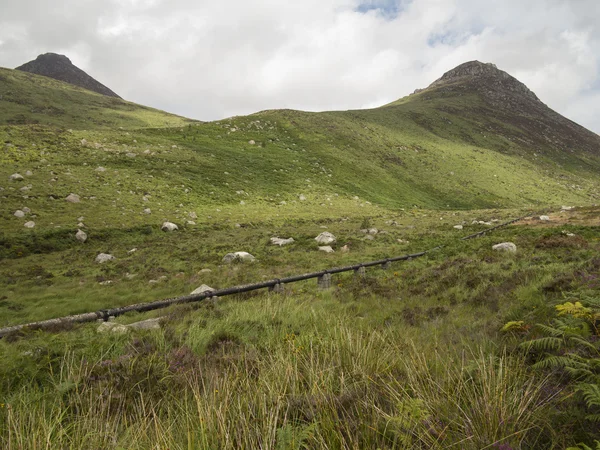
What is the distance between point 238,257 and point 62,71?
624 feet

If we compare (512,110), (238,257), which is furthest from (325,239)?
(512,110)

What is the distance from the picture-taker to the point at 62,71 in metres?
151

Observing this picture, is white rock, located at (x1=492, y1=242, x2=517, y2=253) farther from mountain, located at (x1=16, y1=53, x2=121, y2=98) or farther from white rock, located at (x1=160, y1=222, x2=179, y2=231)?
mountain, located at (x1=16, y1=53, x2=121, y2=98)

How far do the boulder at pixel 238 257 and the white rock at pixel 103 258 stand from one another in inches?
226

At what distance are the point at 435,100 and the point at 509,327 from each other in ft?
366

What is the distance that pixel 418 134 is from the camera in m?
66.2

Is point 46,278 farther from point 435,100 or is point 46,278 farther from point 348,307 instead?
point 435,100

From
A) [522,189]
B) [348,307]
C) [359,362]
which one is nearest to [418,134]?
[522,189]

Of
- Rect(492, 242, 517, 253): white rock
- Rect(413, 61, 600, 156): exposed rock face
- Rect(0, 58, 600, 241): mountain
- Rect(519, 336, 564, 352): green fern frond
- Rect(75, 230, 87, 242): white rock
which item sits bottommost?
Rect(75, 230, 87, 242): white rock

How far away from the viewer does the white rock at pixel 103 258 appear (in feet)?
50.9

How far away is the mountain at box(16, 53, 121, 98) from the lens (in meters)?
147

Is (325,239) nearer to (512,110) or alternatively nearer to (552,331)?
(552,331)

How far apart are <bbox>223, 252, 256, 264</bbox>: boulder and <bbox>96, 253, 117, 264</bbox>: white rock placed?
575cm

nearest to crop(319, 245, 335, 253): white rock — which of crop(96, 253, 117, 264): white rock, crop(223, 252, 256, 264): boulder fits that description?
crop(223, 252, 256, 264): boulder
